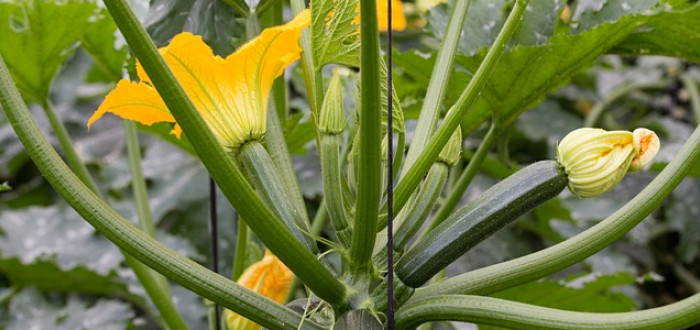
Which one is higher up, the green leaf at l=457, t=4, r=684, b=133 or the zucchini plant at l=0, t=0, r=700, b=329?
the green leaf at l=457, t=4, r=684, b=133

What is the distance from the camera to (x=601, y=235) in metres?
0.75

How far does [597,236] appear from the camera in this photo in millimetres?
750

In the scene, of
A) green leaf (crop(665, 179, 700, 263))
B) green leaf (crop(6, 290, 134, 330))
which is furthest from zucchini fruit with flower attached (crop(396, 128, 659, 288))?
green leaf (crop(665, 179, 700, 263))

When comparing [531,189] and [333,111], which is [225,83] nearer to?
[333,111]

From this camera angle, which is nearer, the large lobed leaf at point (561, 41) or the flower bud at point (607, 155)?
the flower bud at point (607, 155)

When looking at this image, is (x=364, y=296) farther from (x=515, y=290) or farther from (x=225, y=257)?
(x=225, y=257)

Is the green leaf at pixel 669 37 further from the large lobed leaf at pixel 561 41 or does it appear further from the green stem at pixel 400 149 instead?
the green stem at pixel 400 149

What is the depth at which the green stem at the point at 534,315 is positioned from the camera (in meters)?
0.70

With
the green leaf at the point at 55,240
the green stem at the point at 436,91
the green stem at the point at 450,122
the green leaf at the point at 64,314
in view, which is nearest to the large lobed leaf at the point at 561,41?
the green stem at the point at 436,91

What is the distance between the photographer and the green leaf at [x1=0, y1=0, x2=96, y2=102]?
4.19ft

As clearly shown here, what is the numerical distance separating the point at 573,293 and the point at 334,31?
663mm

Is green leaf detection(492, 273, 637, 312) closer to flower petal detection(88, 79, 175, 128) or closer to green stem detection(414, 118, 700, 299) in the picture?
green stem detection(414, 118, 700, 299)

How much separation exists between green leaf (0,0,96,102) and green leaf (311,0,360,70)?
60 cm

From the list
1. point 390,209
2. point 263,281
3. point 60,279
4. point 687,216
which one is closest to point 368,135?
point 390,209
